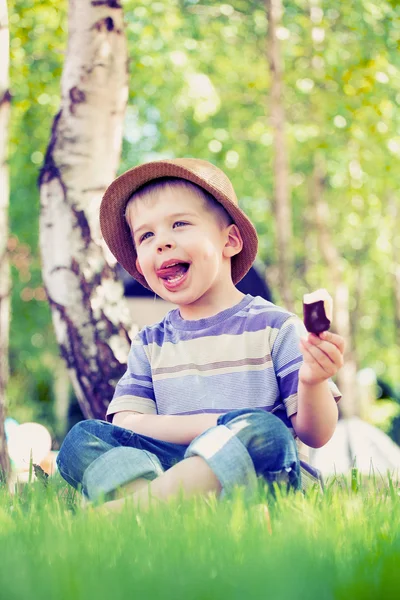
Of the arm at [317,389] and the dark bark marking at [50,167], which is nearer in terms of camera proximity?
the arm at [317,389]

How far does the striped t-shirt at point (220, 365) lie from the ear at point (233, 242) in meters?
0.18

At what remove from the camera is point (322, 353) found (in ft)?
8.17

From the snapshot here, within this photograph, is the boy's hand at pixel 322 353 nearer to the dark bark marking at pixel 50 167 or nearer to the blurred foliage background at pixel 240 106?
the dark bark marking at pixel 50 167

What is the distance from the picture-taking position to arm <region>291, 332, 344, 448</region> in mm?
2484

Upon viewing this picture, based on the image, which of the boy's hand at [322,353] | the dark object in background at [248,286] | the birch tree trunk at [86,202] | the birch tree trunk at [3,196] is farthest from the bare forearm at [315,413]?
the dark object in background at [248,286]

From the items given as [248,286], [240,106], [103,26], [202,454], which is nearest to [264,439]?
[202,454]

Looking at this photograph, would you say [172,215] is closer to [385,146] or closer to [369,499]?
[369,499]

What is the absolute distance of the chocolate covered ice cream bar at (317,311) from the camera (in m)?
2.41

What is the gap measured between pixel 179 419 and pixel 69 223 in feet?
6.43

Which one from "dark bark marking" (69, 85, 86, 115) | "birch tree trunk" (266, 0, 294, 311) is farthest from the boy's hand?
"birch tree trunk" (266, 0, 294, 311)

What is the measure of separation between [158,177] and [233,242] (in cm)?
38

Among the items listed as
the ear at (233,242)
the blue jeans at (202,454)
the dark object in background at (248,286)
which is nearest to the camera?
the blue jeans at (202,454)

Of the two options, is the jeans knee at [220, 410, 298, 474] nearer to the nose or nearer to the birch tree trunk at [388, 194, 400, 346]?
the nose

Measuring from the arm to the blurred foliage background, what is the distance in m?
5.87
